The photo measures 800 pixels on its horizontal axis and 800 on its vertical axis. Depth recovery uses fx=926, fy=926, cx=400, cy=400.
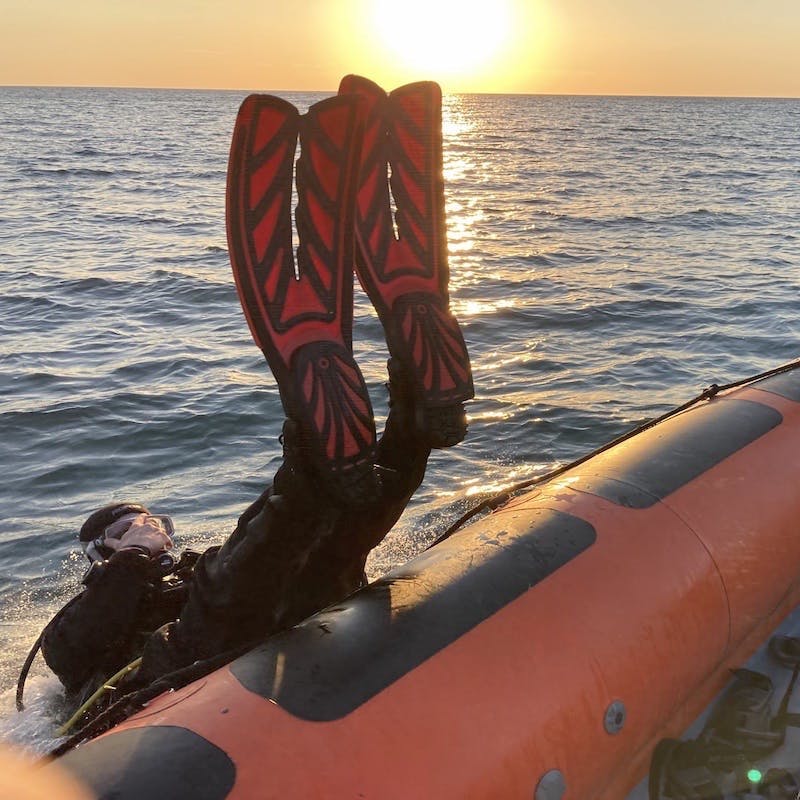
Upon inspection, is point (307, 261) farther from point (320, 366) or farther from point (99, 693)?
point (99, 693)

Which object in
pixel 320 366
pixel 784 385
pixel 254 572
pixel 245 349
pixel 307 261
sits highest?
pixel 307 261

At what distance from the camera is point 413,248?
2.81 m

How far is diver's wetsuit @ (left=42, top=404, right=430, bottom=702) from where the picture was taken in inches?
98.5

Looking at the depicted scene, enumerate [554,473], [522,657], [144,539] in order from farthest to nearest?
[554,473] < [144,539] < [522,657]

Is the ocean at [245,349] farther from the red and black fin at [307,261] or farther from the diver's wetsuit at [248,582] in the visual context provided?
the red and black fin at [307,261]

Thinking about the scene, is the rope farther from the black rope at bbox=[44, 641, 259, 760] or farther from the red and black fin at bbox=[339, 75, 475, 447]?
the red and black fin at bbox=[339, 75, 475, 447]

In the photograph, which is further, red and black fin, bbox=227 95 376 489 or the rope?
the rope

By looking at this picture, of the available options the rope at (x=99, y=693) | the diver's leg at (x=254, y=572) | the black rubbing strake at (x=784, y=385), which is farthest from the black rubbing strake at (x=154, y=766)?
the black rubbing strake at (x=784, y=385)

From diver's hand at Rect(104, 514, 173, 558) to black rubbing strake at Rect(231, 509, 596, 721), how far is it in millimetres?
940

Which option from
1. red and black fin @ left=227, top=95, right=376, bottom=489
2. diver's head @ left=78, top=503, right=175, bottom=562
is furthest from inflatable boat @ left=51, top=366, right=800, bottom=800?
diver's head @ left=78, top=503, right=175, bottom=562

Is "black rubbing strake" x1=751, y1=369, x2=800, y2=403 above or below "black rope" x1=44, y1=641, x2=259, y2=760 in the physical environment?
above

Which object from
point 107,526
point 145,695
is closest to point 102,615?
point 107,526

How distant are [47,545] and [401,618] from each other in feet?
12.8

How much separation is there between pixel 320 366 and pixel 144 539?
1128 mm
